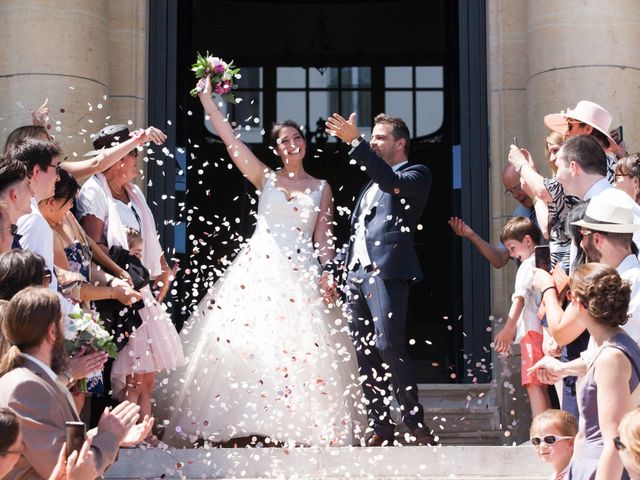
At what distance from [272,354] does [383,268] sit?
83 centimetres

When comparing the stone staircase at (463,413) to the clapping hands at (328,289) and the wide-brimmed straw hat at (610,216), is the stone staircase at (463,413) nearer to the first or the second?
the clapping hands at (328,289)

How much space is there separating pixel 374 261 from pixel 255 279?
86 centimetres

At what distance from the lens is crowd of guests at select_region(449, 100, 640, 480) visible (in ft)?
14.8

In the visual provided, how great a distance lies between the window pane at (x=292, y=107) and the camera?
13.7 metres

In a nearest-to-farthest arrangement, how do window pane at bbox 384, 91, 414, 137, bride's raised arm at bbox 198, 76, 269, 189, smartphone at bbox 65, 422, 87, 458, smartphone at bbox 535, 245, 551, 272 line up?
smartphone at bbox 65, 422, 87, 458 < smartphone at bbox 535, 245, 551, 272 < bride's raised arm at bbox 198, 76, 269, 189 < window pane at bbox 384, 91, 414, 137

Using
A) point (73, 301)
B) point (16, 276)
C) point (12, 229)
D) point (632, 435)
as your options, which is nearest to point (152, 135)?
point (73, 301)

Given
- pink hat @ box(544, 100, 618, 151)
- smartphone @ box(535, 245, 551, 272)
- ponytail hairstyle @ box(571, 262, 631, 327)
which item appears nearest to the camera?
ponytail hairstyle @ box(571, 262, 631, 327)

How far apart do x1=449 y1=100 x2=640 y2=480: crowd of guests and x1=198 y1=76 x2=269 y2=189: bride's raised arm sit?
169 centimetres

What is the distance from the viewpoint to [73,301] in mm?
6215

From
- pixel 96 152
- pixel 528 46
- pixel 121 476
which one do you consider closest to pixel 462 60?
pixel 528 46

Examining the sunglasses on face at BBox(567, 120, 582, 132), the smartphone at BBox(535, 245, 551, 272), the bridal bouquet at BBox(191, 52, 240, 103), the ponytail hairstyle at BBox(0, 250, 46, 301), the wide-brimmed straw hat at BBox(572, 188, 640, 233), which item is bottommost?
the ponytail hairstyle at BBox(0, 250, 46, 301)

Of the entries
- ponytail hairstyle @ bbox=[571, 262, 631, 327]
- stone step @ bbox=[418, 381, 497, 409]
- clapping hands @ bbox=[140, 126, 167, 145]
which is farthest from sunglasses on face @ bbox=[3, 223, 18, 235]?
stone step @ bbox=[418, 381, 497, 409]

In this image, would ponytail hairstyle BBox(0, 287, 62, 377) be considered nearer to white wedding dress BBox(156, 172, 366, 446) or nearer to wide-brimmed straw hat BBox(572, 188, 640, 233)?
wide-brimmed straw hat BBox(572, 188, 640, 233)

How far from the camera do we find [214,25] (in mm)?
13852
